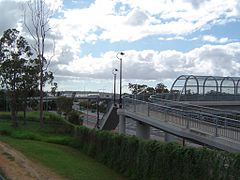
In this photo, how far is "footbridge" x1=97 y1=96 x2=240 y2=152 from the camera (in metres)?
23.1

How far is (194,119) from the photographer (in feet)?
85.4

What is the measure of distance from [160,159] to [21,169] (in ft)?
22.8

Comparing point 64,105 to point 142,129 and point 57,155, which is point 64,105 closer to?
point 142,129

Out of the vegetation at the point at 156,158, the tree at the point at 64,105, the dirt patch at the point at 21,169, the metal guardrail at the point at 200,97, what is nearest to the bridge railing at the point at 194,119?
the vegetation at the point at 156,158

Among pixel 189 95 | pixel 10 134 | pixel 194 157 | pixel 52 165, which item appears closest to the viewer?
pixel 194 157

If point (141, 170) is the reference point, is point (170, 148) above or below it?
above

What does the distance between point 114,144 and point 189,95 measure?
60.7ft

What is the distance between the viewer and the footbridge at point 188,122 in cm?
2308

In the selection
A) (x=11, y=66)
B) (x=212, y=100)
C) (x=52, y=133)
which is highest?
(x=11, y=66)

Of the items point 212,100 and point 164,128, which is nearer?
point 164,128

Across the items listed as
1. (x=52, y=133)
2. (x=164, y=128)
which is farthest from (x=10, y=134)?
(x=164, y=128)

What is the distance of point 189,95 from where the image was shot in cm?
4350

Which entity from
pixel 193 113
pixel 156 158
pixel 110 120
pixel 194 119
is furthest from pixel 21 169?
pixel 110 120

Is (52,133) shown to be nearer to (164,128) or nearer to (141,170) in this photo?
(164,128)
